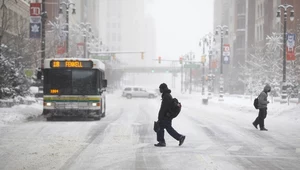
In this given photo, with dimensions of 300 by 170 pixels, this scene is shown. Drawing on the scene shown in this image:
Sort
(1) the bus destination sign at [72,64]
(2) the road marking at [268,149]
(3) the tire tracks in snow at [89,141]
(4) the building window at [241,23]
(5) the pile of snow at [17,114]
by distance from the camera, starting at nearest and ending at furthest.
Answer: (3) the tire tracks in snow at [89,141], (2) the road marking at [268,149], (5) the pile of snow at [17,114], (1) the bus destination sign at [72,64], (4) the building window at [241,23]

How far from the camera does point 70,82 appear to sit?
2219 centimetres

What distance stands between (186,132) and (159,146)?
4505mm

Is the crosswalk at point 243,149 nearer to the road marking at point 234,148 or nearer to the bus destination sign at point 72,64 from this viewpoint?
the road marking at point 234,148

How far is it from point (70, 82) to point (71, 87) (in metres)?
0.23

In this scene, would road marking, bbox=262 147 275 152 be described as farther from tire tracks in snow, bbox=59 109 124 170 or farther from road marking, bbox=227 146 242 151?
tire tracks in snow, bbox=59 109 124 170

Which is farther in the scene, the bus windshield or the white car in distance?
the white car in distance

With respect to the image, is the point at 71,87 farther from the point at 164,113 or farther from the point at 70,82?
the point at 164,113

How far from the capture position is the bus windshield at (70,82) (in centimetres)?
2208

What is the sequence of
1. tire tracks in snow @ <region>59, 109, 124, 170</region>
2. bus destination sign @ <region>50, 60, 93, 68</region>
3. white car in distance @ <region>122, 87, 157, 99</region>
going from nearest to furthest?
tire tracks in snow @ <region>59, 109, 124, 170</region>, bus destination sign @ <region>50, 60, 93, 68</region>, white car in distance @ <region>122, 87, 157, 99</region>

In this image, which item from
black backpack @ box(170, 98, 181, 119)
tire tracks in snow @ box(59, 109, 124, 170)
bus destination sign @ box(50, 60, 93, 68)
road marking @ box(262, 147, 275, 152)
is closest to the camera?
tire tracks in snow @ box(59, 109, 124, 170)

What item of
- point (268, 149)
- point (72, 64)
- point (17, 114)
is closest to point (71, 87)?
point (72, 64)

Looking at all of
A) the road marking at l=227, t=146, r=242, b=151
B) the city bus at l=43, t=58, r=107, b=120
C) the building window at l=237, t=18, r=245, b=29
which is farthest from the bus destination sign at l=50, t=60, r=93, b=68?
the building window at l=237, t=18, r=245, b=29

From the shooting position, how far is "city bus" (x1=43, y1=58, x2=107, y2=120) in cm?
2197

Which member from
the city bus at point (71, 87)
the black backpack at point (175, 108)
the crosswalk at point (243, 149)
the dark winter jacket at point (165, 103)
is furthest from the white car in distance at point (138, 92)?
the black backpack at point (175, 108)
